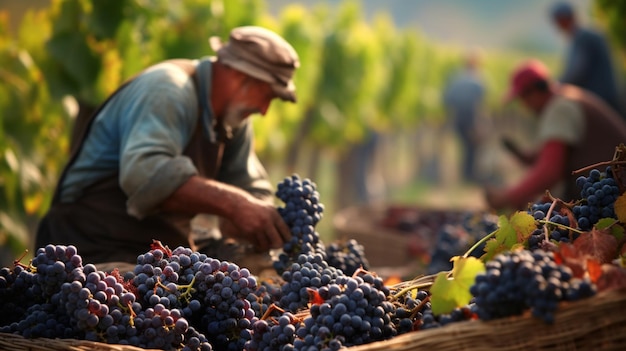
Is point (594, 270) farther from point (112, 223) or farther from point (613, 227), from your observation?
point (112, 223)

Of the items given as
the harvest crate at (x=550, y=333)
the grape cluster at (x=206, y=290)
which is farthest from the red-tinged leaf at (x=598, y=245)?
the grape cluster at (x=206, y=290)

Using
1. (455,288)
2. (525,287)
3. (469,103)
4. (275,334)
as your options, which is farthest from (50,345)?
(469,103)

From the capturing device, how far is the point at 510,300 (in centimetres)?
171

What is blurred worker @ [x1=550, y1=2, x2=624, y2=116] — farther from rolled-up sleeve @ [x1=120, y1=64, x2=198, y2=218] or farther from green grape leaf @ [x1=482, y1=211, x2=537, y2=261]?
green grape leaf @ [x1=482, y1=211, x2=537, y2=261]

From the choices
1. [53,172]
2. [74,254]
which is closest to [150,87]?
[74,254]

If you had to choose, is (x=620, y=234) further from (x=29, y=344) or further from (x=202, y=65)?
(x=202, y=65)

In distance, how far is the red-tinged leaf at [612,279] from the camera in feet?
5.71

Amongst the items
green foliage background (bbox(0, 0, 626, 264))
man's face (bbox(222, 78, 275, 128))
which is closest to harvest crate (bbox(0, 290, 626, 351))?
man's face (bbox(222, 78, 275, 128))

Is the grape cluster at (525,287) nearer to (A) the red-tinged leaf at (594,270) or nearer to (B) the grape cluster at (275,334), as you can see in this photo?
(A) the red-tinged leaf at (594,270)

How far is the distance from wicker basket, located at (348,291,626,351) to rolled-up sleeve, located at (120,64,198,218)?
1.40 m

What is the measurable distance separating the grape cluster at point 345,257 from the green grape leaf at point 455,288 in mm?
986

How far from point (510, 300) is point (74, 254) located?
956 mm

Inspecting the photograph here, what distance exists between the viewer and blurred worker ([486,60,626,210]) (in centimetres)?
556

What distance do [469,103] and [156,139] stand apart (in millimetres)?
13118
